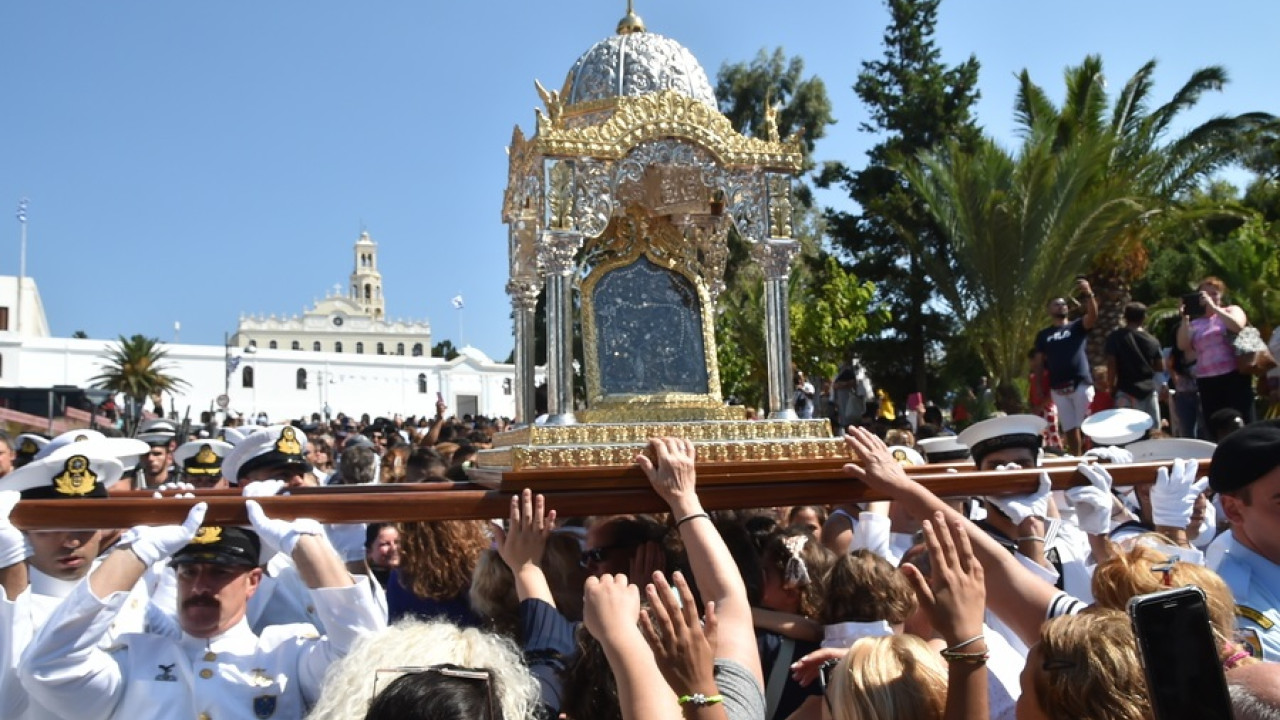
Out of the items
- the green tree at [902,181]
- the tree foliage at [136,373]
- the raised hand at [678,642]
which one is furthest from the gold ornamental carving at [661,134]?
the tree foliage at [136,373]

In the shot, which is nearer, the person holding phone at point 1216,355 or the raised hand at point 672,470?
the raised hand at point 672,470

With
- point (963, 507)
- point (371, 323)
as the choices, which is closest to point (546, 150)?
point (963, 507)

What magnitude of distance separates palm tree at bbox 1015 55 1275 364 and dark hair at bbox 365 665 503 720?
53.7 ft

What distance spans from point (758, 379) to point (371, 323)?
10014 centimetres

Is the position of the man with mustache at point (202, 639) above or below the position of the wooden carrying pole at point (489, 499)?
below

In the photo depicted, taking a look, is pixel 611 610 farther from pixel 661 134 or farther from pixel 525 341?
pixel 525 341

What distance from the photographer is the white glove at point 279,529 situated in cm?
326

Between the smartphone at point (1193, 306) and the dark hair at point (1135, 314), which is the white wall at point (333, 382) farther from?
the smartphone at point (1193, 306)

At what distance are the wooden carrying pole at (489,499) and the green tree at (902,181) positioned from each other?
Answer: 24.0 metres

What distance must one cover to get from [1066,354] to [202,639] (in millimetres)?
9115

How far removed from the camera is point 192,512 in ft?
10.4

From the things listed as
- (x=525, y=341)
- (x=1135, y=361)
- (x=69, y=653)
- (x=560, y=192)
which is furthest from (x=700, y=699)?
(x=1135, y=361)

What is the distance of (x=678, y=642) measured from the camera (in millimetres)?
2320

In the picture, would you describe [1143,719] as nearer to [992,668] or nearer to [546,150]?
[992,668]
